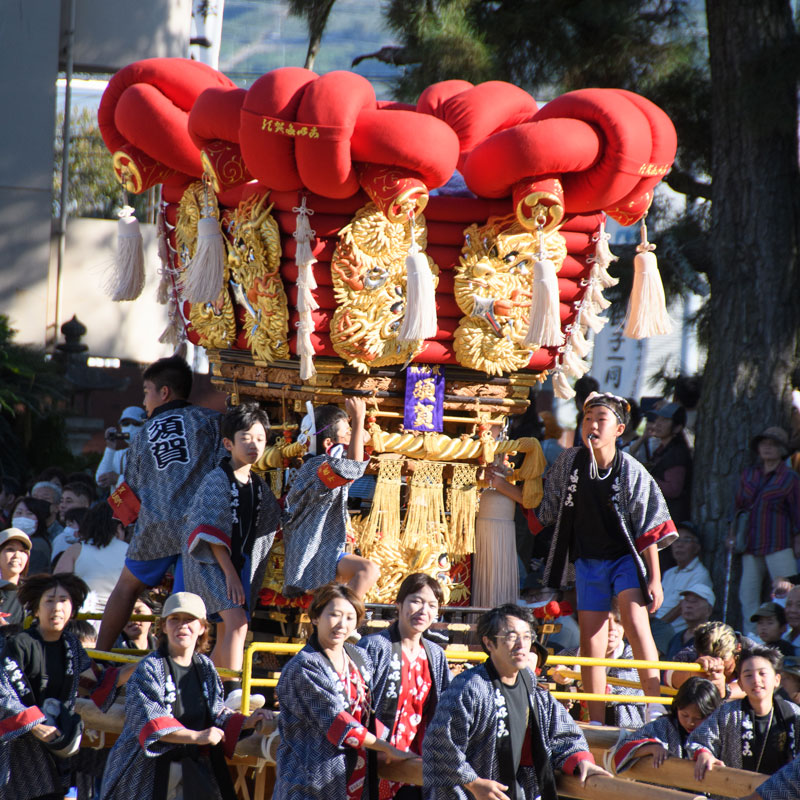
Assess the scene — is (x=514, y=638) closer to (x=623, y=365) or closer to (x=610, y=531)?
(x=610, y=531)

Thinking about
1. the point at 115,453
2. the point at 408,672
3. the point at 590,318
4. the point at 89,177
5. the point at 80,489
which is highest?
the point at 89,177

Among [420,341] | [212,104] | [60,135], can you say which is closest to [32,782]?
[420,341]

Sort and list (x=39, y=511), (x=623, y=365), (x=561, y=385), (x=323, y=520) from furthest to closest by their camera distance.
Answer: (x=623, y=365) → (x=39, y=511) → (x=561, y=385) → (x=323, y=520)

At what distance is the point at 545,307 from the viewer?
18.9ft

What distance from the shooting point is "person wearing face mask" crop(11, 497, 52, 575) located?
306 inches

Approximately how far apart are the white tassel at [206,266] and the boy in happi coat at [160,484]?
1.19ft

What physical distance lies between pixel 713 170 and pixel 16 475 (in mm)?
5870

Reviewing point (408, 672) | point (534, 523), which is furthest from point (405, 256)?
point (408, 672)

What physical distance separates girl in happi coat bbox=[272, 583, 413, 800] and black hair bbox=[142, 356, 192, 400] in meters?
1.83

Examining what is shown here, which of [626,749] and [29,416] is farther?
[29,416]

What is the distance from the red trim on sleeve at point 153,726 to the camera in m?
4.33

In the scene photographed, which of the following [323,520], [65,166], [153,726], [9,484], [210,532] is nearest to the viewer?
[153,726]

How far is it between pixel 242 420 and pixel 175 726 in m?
1.40

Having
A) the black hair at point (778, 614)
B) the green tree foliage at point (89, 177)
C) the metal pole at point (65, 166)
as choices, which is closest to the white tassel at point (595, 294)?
the black hair at point (778, 614)
